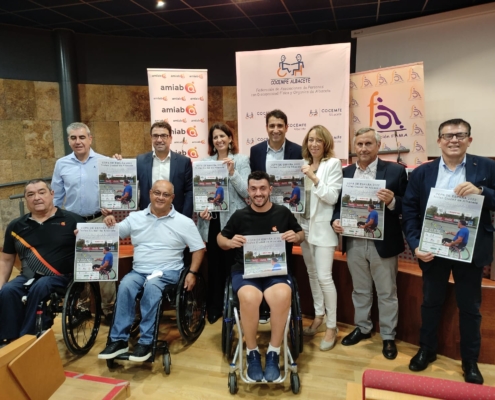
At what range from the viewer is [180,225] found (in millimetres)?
2680

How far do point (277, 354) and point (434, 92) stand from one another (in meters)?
4.91

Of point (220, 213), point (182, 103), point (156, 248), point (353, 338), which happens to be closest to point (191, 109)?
point (182, 103)

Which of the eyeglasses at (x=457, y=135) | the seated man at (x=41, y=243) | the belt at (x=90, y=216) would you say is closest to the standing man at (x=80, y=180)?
the belt at (x=90, y=216)

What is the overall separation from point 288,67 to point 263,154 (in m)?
2.47

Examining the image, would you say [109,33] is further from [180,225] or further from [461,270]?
[461,270]

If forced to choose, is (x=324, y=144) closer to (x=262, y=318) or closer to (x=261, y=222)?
(x=261, y=222)

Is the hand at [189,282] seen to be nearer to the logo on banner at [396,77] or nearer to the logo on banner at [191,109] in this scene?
the logo on banner at [191,109]

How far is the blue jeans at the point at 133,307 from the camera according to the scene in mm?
2404

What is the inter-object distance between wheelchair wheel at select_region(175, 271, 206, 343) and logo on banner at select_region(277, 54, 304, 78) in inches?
125

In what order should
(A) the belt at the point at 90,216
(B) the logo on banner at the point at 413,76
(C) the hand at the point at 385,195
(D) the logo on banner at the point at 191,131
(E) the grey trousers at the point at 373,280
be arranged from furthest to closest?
(D) the logo on banner at the point at 191,131 < (B) the logo on banner at the point at 413,76 < (A) the belt at the point at 90,216 < (E) the grey trousers at the point at 373,280 < (C) the hand at the point at 385,195

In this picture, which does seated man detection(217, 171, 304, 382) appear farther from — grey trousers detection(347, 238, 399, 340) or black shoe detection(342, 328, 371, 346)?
black shoe detection(342, 328, 371, 346)

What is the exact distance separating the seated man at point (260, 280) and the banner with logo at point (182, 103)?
2.69 metres

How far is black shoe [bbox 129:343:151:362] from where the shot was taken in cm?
230

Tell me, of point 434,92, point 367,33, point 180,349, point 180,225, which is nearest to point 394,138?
point 434,92
